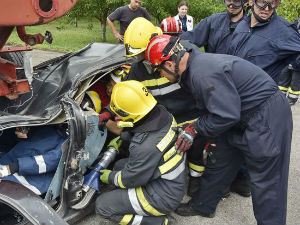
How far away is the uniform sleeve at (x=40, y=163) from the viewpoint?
7.54 ft

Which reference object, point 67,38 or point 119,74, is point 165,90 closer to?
point 119,74

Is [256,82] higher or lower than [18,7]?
lower

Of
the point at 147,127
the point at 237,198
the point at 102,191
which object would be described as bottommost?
the point at 237,198

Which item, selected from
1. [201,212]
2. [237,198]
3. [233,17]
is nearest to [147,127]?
[201,212]

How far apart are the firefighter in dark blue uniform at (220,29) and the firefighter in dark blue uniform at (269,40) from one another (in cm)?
42

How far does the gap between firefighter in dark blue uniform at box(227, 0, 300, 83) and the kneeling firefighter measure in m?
1.25

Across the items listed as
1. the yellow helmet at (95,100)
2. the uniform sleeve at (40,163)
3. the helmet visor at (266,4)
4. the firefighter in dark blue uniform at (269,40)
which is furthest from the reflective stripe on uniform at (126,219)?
the helmet visor at (266,4)

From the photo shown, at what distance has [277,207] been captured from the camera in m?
2.45

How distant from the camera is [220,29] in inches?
140

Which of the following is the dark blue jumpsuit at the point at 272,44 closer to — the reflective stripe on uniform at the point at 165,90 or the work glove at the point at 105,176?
the reflective stripe on uniform at the point at 165,90

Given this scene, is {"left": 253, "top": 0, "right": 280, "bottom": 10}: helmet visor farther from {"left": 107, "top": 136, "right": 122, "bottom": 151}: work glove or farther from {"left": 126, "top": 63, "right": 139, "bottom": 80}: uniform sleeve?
{"left": 107, "top": 136, "right": 122, "bottom": 151}: work glove

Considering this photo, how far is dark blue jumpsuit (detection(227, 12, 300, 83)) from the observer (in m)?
2.92

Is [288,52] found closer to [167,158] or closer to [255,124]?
[255,124]

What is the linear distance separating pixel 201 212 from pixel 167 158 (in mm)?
852
